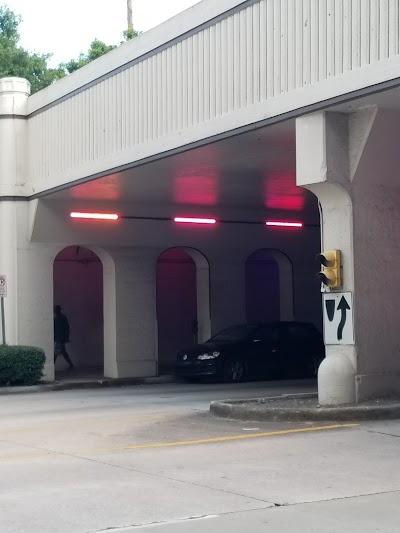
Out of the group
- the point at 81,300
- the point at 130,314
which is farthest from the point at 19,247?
the point at 81,300

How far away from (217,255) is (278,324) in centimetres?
284

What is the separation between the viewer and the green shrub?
23.2 metres

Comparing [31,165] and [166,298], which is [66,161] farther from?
[166,298]

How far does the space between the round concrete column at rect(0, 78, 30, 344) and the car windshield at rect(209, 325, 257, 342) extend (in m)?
5.20

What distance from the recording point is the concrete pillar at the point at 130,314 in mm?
25969

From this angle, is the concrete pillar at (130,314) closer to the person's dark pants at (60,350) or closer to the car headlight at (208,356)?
the car headlight at (208,356)

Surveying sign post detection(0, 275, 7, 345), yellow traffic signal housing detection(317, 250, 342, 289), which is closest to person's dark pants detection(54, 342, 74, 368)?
sign post detection(0, 275, 7, 345)

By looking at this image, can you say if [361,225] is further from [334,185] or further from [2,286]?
[2,286]

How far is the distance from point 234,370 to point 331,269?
1019cm

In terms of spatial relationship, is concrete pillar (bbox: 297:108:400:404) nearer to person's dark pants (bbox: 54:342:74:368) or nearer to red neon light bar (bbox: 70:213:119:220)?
red neon light bar (bbox: 70:213:119:220)

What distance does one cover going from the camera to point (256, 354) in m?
25.7

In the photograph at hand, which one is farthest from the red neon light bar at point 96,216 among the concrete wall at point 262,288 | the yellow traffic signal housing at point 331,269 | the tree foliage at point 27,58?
the tree foliage at point 27,58

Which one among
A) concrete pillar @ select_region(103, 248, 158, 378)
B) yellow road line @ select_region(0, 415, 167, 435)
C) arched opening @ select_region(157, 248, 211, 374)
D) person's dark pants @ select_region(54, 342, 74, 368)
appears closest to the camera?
yellow road line @ select_region(0, 415, 167, 435)

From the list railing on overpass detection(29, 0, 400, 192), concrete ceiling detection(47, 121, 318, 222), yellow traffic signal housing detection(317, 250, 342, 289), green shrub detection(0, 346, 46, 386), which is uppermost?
railing on overpass detection(29, 0, 400, 192)
